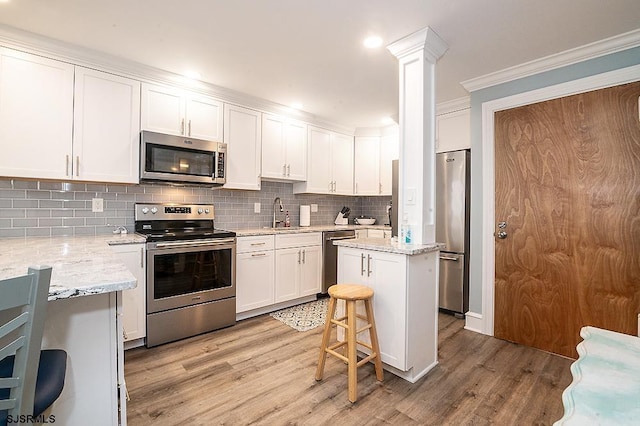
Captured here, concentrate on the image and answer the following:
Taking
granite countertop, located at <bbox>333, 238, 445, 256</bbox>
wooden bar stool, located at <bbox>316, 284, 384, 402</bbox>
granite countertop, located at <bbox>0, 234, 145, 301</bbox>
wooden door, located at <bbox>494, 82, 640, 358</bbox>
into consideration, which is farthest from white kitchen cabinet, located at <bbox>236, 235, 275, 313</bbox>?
wooden door, located at <bbox>494, 82, 640, 358</bbox>

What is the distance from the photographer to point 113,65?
8.36 feet

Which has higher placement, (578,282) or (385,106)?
(385,106)

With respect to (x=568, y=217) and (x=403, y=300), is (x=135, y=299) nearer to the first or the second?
(x=403, y=300)

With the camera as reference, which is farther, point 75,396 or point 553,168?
point 553,168

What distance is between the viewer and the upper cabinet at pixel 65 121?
2.18 metres

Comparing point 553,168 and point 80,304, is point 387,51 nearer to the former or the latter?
point 553,168

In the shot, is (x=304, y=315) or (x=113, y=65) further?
(x=304, y=315)

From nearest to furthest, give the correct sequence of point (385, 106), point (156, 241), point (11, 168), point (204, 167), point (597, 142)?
1. point (11, 168)
2. point (597, 142)
3. point (156, 241)
4. point (204, 167)
5. point (385, 106)

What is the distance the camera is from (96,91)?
2.48 meters

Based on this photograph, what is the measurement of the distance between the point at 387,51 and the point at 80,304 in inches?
98.9

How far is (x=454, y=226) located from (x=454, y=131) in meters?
1.06

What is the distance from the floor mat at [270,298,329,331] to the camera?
310cm

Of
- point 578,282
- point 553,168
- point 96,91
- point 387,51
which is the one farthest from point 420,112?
point 96,91

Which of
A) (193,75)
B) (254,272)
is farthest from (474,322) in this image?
(193,75)
